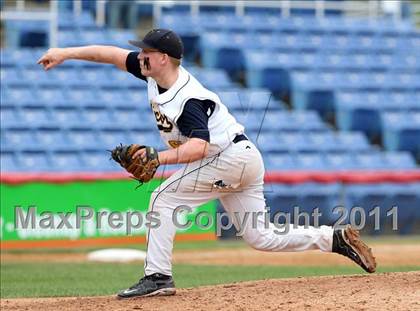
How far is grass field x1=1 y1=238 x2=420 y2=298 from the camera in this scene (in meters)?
9.77

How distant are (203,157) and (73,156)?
1067 cm

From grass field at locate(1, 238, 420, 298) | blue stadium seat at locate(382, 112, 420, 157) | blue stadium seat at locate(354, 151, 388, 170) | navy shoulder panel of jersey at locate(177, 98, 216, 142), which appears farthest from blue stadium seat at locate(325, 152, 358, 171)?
navy shoulder panel of jersey at locate(177, 98, 216, 142)

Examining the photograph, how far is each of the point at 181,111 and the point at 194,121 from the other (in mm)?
125

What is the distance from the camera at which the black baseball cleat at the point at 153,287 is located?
7.17 meters

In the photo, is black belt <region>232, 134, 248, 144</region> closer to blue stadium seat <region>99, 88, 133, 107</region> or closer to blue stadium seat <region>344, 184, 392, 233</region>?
blue stadium seat <region>344, 184, 392, 233</region>

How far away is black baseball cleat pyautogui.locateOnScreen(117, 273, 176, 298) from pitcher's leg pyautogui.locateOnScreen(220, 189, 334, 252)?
0.70m

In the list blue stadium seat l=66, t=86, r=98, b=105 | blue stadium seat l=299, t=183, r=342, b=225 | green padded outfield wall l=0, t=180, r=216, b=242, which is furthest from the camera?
blue stadium seat l=66, t=86, r=98, b=105

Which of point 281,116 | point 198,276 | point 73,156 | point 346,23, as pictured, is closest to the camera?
point 198,276

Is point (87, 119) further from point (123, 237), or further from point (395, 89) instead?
point (395, 89)

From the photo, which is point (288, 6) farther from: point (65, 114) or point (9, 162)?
point (9, 162)

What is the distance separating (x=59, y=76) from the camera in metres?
19.3

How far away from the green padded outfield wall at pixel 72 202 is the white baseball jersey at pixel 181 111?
8.02 meters

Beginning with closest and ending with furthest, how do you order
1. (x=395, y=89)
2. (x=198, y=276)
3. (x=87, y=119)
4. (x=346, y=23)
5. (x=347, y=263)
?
(x=198, y=276) → (x=347, y=263) → (x=87, y=119) → (x=395, y=89) → (x=346, y=23)

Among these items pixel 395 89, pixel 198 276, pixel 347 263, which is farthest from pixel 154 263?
pixel 395 89
